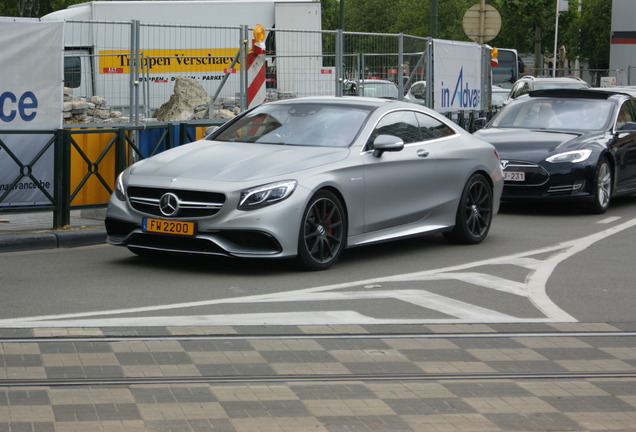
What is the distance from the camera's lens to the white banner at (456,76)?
64.3 ft

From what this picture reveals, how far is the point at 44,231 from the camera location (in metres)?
11.7

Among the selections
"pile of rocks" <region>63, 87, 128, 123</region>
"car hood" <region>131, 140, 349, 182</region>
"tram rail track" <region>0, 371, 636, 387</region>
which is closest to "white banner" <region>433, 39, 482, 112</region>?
"pile of rocks" <region>63, 87, 128, 123</region>

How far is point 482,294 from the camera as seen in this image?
8.96 metres

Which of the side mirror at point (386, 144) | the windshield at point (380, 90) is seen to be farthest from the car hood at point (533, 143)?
the side mirror at point (386, 144)

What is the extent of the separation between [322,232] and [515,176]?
5.40 meters

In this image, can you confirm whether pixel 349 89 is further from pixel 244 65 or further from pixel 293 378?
pixel 293 378

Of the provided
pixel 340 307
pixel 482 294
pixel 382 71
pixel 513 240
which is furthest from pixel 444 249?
pixel 382 71

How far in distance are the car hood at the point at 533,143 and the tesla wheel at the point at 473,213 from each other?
272cm

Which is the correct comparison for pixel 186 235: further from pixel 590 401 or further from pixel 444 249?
pixel 590 401

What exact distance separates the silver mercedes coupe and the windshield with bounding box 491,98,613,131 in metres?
4.02

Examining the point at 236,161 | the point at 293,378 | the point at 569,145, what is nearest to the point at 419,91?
the point at 569,145

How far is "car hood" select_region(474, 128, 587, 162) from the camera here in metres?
14.7

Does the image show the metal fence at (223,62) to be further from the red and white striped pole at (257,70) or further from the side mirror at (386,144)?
the side mirror at (386,144)

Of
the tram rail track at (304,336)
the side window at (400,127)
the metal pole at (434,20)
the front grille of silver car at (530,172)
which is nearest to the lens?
the tram rail track at (304,336)
